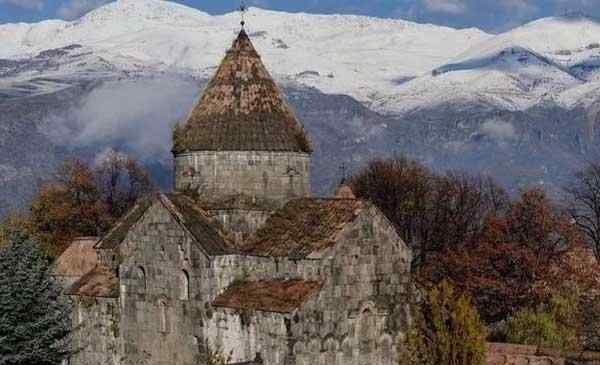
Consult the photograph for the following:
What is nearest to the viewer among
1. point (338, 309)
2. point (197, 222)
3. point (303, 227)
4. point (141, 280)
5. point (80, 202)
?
point (338, 309)

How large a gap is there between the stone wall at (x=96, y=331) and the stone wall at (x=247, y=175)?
17.1ft

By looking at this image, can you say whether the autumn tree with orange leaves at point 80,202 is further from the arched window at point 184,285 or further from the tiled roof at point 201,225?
the arched window at point 184,285

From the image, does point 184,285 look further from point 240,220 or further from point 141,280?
point 240,220

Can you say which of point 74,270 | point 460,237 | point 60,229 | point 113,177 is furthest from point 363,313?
point 113,177

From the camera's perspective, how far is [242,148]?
3712 cm

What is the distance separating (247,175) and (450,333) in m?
10.9

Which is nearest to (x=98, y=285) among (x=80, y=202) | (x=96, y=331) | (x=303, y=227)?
(x=96, y=331)

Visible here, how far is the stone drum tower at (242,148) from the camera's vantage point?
37.1m

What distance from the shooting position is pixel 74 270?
166 ft

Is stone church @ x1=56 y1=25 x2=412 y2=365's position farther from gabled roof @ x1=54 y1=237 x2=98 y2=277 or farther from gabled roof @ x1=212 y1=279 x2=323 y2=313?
gabled roof @ x1=54 y1=237 x2=98 y2=277

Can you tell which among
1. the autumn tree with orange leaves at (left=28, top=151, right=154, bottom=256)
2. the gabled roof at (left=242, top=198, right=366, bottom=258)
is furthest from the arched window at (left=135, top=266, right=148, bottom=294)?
the autumn tree with orange leaves at (left=28, top=151, right=154, bottom=256)

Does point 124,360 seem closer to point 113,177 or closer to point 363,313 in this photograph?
point 363,313

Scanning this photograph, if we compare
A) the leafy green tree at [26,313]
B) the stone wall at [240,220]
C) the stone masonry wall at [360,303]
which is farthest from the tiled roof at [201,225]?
the leafy green tree at [26,313]

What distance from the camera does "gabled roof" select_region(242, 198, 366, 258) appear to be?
34094 mm
